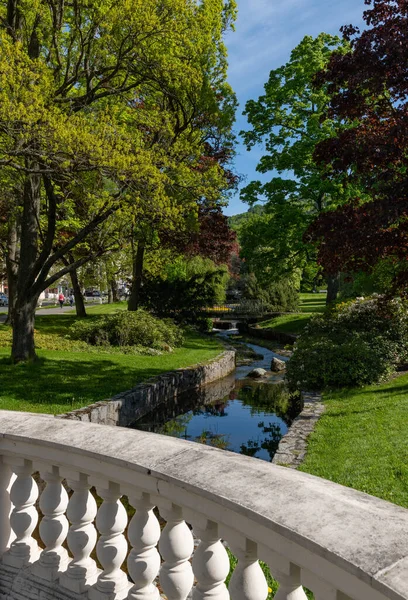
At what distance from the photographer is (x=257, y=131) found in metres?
25.5

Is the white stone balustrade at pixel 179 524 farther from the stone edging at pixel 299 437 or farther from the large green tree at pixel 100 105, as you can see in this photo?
the large green tree at pixel 100 105

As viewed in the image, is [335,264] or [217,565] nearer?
[217,565]

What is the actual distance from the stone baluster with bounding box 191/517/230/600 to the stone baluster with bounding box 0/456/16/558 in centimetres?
135

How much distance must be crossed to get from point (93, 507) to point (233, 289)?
215 feet

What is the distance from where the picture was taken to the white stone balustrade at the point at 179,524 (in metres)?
1.53

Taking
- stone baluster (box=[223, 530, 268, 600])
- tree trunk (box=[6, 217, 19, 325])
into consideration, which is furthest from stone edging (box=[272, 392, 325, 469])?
tree trunk (box=[6, 217, 19, 325])

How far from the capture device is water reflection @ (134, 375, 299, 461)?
35.7 feet

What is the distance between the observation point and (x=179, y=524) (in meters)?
2.16

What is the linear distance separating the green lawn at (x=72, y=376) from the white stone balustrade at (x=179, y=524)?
295 inches

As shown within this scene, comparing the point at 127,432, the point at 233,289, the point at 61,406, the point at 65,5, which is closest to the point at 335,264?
the point at 61,406

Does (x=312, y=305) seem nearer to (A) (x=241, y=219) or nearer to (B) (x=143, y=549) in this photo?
(B) (x=143, y=549)

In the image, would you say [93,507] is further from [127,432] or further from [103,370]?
[103,370]

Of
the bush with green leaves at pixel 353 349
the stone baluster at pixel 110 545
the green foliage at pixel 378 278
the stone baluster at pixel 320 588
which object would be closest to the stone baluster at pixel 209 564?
the stone baluster at pixel 320 588

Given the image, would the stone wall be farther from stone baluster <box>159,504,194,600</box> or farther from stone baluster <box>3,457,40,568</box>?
stone baluster <box>159,504,194,600</box>
